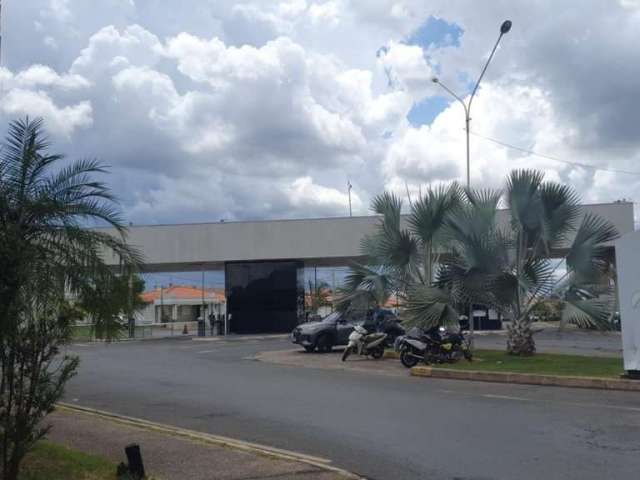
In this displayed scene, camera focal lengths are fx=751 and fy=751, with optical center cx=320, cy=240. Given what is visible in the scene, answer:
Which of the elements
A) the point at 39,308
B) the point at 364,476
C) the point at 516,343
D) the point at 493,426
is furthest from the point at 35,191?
the point at 516,343

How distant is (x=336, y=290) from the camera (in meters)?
23.1

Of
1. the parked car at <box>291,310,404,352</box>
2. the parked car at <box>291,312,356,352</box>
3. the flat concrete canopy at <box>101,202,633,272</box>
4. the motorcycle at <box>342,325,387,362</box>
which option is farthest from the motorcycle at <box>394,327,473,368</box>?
the flat concrete canopy at <box>101,202,633,272</box>

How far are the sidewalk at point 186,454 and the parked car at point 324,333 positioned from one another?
48.8 feet

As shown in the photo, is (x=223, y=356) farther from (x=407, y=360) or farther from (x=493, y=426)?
(x=493, y=426)

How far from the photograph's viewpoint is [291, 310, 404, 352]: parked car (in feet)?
83.9

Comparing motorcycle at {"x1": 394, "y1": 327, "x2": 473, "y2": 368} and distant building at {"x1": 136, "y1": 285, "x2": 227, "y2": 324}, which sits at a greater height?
distant building at {"x1": 136, "y1": 285, "x2": 227, "y2": 324}

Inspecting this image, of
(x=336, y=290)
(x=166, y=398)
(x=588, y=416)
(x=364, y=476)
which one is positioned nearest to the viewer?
(x=364, y=476)

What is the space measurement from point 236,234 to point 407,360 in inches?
881

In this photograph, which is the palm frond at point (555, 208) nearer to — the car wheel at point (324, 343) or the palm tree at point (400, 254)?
the palm tree at point (400, 254)

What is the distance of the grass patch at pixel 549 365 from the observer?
52.8 feet

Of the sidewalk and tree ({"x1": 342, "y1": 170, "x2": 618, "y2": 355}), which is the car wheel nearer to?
tree ({"x1": 342, "y1": 170, "x2": 618, "y2": 355})

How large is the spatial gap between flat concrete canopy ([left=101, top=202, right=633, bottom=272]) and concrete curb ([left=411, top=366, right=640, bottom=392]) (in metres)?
21.9

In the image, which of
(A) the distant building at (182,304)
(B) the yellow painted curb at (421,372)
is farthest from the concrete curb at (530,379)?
(A) the distant building at (182,304)

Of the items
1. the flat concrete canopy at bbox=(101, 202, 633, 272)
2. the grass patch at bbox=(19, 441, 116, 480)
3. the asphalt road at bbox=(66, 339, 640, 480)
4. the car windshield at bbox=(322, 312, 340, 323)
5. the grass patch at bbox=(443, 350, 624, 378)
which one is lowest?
the asphalt road at bbox=(66, 339, 640, 480)
